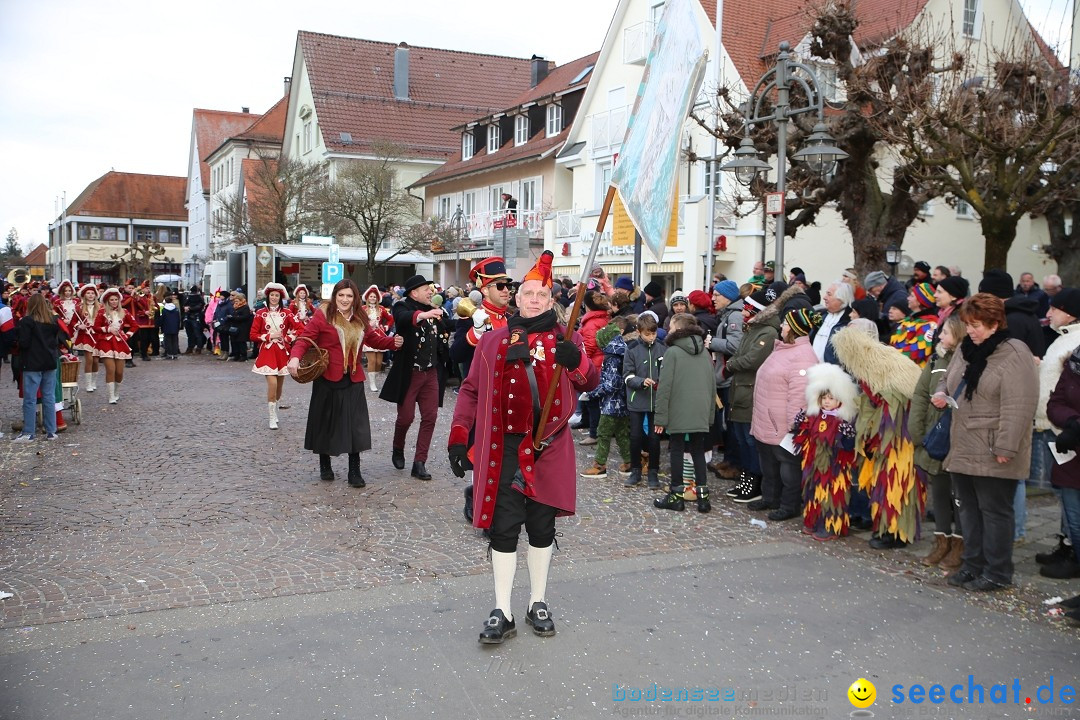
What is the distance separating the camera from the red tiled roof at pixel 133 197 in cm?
8956

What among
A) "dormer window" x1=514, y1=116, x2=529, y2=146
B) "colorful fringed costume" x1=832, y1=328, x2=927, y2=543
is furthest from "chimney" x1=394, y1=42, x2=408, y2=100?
"colorful fringed costume" x1=832, y1=328, x2=927, y2=543

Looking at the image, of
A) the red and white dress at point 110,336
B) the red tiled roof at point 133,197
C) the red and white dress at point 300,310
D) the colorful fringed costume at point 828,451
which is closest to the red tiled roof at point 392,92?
the red and white dress at point 300,310

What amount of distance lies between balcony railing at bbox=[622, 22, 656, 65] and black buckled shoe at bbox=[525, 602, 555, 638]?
27428mm

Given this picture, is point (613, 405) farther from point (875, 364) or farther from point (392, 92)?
point (392, 92)

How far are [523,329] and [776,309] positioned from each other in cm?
397

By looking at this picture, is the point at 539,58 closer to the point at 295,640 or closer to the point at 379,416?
the point at 379,416

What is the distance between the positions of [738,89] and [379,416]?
16.6 m

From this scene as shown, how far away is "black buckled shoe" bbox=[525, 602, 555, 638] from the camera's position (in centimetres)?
494

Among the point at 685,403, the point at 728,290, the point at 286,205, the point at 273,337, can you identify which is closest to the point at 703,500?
the point at 685,403

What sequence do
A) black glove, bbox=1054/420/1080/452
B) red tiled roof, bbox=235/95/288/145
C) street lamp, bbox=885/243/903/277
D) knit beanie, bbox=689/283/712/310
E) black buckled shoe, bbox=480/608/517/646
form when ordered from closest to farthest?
1. black buckled shoe, bbox=480/608/517/646
2. black glove, bbox=1054/420/1080/452
3. knit beanie, bbox=689/283/712/310
4. street lamp, bbox=885/243/903/277
5. red tiled roof, bbox=235/95/288/145

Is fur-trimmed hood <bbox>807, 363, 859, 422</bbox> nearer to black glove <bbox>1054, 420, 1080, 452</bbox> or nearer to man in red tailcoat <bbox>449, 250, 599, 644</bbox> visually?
black glove <bbox>1054, 420, 1080, 452</bbox>

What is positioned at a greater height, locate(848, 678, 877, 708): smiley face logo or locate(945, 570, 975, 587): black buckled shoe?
locate(945, 570, 975, 587): black buckled shoe

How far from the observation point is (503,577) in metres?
4.89

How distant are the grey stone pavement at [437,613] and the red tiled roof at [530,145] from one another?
94.8 feet
